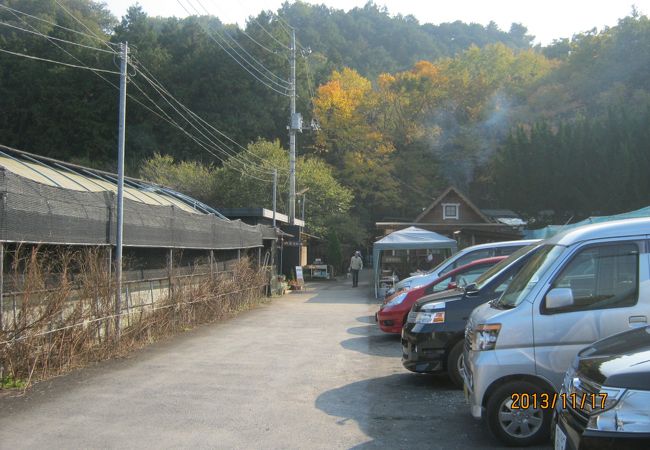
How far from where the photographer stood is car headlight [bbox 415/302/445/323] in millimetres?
7602

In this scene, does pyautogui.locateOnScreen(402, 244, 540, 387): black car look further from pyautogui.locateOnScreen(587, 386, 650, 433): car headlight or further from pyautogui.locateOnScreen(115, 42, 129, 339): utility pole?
pyautogui.locateOnScreen(115, 42, 129, 339): utility pole

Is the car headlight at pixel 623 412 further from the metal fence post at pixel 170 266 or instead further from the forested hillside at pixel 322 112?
the forested hillside at pixel 322 112

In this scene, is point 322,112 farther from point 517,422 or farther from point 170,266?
point 517,422

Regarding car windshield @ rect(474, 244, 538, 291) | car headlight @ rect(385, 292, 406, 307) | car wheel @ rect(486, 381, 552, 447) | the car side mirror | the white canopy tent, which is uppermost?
the white canopy tent

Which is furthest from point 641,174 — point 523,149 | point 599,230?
point 599,230

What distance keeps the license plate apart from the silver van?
1.36 metres

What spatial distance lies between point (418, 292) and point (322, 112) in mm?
39542

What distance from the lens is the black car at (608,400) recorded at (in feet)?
10.9

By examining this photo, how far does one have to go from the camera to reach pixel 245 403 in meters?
7.10

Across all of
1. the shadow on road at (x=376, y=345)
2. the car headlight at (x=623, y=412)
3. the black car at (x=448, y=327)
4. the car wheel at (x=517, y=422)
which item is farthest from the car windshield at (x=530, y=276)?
the shadow on road at (x=376, y=345)

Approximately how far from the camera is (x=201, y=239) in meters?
15.2

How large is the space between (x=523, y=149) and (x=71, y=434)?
3419cm

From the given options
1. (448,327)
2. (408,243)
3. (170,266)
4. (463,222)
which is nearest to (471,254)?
(448,327)

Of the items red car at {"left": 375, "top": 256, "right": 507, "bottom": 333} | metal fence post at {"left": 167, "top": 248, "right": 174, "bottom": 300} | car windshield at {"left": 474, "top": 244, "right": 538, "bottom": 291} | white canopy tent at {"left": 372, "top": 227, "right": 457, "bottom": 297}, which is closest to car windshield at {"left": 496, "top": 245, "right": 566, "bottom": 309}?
car windshield at {"left": 474, "top": 244, "right": 538, "bottom": 291}
